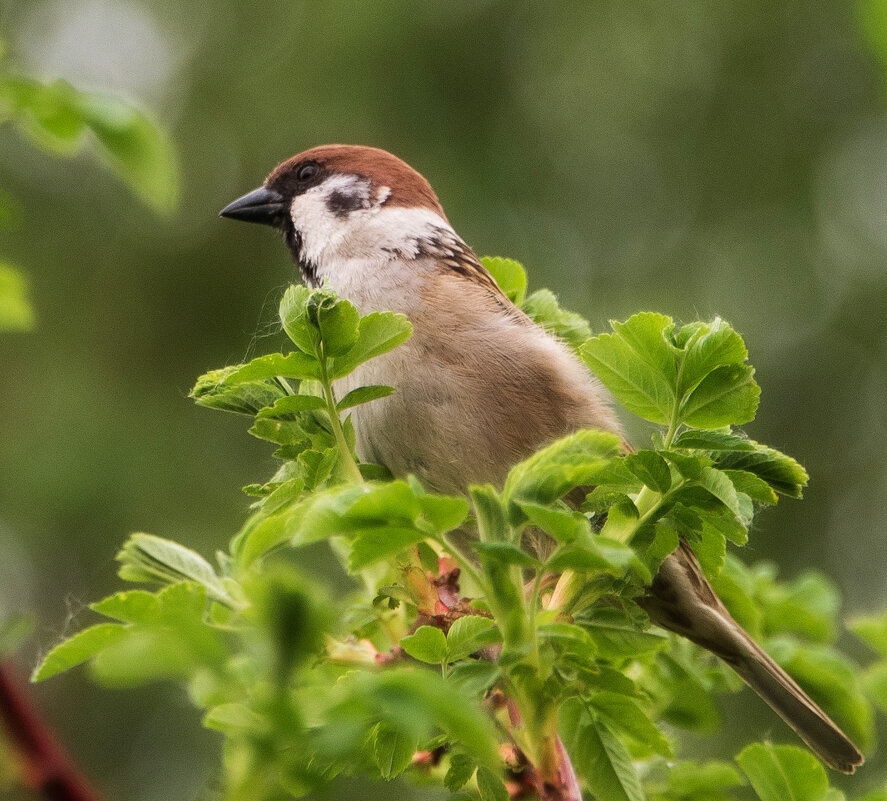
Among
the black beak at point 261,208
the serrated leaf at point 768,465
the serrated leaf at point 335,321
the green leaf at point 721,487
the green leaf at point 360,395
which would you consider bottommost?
the green leaf at point 721,487

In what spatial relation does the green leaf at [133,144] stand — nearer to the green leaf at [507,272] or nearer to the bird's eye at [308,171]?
the green leaf at [507,272]

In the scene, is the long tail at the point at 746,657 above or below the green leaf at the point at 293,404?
below

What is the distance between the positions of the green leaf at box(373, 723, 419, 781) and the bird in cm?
64

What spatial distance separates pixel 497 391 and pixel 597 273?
324cm

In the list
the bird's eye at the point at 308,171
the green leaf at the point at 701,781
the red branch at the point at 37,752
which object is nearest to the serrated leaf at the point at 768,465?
the green leaf at the point at 701,781

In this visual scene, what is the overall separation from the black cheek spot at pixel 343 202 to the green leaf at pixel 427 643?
1.61 meters

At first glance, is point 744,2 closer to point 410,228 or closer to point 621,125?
point 621,125

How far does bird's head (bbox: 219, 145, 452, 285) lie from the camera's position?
247cm

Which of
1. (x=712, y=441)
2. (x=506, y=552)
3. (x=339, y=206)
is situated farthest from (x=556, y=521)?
(x=339, y=206)

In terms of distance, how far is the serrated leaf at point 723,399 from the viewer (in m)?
1.15

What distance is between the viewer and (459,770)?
116 centimetres

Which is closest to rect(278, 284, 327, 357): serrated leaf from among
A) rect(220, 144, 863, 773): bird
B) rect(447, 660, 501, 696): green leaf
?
rect(447, 660, 501, 696): green leaf

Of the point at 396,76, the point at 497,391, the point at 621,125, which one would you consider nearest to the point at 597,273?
the point at 621,125

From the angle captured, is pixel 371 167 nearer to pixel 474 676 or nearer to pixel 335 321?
pixel 335 321
